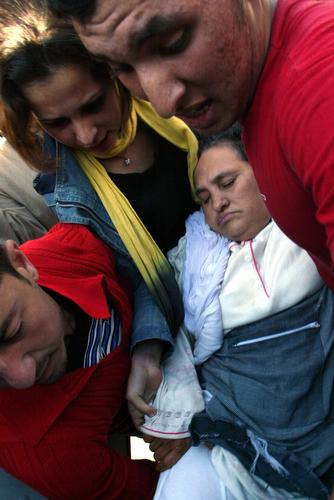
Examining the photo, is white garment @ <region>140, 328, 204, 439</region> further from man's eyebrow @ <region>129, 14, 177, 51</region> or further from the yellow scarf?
man's eyebrow @ <region>129, 14, 177, 51</region>

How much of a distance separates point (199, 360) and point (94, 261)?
0.42m

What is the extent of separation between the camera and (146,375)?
1.59m

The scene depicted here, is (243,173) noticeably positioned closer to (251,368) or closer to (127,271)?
(127,271)

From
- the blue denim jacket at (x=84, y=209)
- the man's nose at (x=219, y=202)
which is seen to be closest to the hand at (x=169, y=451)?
the blue denim jacket at (x=84, y=209)

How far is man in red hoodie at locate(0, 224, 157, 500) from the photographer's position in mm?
1372

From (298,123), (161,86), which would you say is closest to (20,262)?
(161,86)

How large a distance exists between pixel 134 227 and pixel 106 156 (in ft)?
0.78

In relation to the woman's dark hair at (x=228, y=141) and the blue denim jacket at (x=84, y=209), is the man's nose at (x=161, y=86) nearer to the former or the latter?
the blue denim jacket at (x=84, y=209)

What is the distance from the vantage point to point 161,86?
854 mm

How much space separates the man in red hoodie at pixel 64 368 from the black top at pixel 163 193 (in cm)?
21

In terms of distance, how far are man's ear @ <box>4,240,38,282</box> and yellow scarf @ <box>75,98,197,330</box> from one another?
0.31 meters

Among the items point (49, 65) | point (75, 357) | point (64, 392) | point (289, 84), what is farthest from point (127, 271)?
point (289, 84)

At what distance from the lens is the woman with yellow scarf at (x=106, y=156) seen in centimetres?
149

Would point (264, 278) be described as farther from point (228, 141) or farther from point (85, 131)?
point (85, 131)
